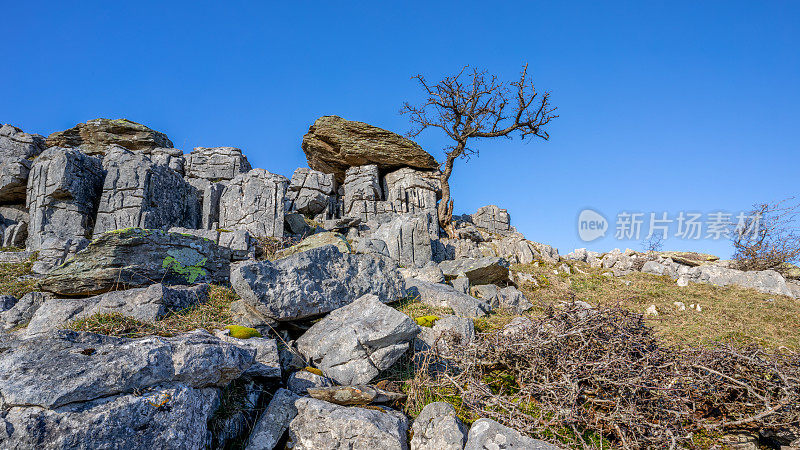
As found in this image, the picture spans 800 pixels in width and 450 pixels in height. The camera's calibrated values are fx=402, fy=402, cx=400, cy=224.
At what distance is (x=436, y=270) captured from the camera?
11.4 m

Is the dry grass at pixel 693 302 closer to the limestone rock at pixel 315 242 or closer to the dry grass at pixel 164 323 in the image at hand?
the limestone rock at pixel 315 242

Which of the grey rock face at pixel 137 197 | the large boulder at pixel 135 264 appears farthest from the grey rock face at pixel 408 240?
the grey rock face at pixel 137 197

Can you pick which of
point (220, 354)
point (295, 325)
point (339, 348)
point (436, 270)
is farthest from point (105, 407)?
point (436, 270)

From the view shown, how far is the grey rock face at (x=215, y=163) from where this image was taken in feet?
68.1

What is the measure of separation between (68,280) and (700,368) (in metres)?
10.5

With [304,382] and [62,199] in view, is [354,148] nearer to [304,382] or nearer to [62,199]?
[62,199]

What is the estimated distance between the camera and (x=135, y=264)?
26.4 ft

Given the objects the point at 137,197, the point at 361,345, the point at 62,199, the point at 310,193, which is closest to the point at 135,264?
the point at 361,345

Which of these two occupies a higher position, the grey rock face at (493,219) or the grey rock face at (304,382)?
the grey rock face at (493,219)

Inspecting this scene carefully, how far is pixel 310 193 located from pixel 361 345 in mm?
15370

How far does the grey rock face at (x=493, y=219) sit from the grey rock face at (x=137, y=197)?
56.6 ft

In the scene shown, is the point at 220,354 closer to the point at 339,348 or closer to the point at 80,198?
the point at 339,348

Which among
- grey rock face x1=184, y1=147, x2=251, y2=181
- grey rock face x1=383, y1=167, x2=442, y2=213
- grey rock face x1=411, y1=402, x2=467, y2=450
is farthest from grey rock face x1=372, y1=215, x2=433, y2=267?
grey rock face x1=184, y1=147, x2=251, y2=181

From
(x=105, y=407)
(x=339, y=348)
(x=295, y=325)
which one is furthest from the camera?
(x=295, y=325)
